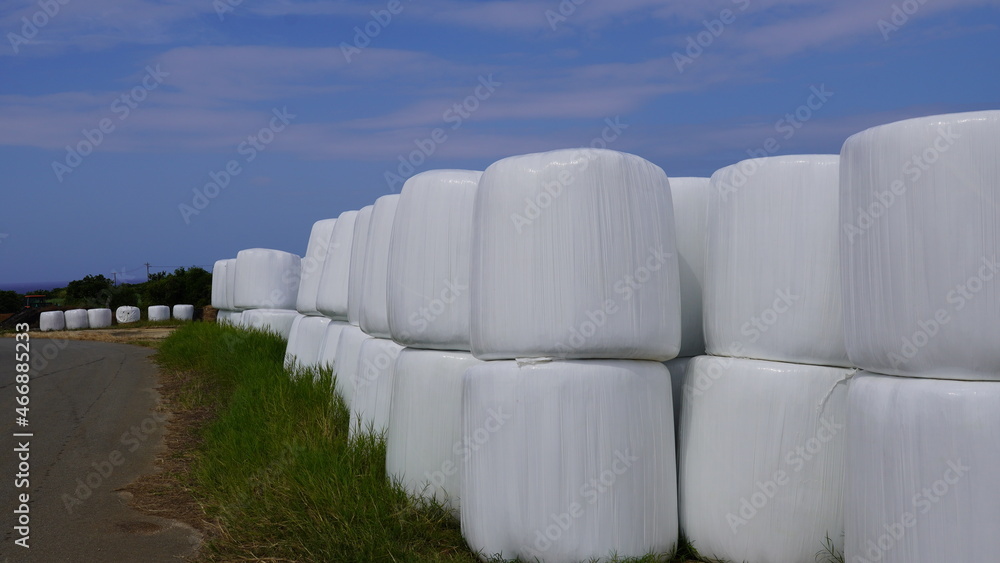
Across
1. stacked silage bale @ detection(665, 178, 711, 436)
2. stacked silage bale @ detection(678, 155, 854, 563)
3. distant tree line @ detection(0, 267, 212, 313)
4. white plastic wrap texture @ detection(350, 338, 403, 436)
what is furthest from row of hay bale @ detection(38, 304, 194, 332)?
stacked silage bale @ detection(678, 155, 854, 563)

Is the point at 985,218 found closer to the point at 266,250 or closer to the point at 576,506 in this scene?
the point at 576,506

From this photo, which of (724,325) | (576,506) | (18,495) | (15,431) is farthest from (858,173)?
(15,431)

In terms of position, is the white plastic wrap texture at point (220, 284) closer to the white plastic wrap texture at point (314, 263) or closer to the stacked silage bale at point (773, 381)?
the white plastic wrap texture at point (314, 263)

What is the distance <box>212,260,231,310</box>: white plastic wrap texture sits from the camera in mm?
15102

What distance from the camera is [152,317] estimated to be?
1016 inches

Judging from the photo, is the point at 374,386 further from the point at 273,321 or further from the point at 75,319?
the point at 75,319

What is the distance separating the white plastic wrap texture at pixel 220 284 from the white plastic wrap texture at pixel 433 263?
1093 centimetres

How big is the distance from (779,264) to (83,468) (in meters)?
4.94

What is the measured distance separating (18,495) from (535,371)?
364cm

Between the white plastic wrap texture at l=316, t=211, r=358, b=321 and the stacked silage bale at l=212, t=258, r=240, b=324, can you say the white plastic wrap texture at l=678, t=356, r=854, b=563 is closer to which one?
the white plastic wrap texture at l=316, t=211, r=358, b=321

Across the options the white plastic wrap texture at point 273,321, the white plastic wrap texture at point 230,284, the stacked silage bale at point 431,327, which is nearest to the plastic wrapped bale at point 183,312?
the white plastic wrap texture at point 230,284

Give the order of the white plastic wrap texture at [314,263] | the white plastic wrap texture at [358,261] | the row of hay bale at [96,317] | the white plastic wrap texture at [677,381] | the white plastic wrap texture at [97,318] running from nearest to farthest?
the white plastic wrap texture at [677,381]
the white plastic wrap texture at [358,261]
the white plastic wrap texture at [314,263]
the row of hay bale at [96,317]
the white plastic wrap texture at [97,318]

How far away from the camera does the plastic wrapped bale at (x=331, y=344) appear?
7121 mm

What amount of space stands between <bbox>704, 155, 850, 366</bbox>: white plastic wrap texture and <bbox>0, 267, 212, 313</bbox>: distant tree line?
2714 centimetres
